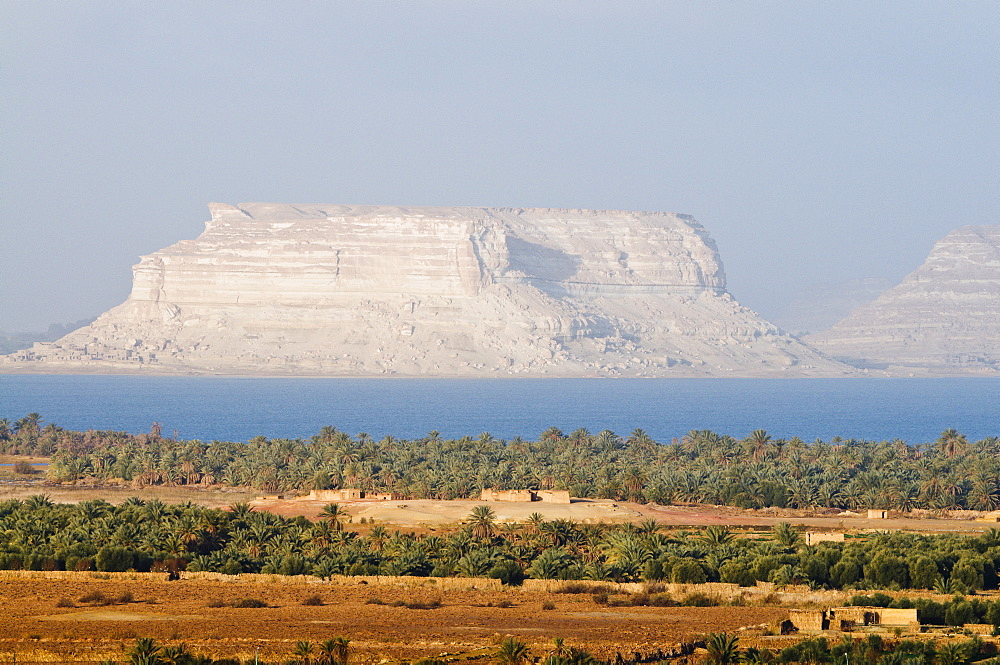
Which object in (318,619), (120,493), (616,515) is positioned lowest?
(318,619)

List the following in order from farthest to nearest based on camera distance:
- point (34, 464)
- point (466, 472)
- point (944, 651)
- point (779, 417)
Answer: point (779, 417)
point (34, 464)
point (466, 472)
point (944, 651)

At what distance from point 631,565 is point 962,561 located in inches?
402

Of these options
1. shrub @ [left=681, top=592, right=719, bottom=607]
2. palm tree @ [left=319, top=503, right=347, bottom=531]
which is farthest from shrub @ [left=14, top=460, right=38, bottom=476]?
shrub @ [left=681, top=592, right=719, bottom=607]

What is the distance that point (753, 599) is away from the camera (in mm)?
45031

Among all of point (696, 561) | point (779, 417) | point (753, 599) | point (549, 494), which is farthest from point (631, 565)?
point (779, 417)

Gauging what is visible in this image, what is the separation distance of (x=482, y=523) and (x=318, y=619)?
756 inches

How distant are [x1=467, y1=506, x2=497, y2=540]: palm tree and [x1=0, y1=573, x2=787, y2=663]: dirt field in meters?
11.6

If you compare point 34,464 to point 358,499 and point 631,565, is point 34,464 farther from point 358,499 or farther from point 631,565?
point 631,565

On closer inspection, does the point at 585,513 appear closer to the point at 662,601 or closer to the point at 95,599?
the point at 662,601

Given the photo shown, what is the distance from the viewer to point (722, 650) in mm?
34312

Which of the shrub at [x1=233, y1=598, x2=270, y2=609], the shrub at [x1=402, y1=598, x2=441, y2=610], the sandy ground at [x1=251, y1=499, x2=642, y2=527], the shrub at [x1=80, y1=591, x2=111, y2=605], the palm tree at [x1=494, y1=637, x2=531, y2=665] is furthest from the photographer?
the sandy ground at [x1=251, y1=499, x2=642, y2=527]

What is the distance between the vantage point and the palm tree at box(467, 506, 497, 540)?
58.8 meters

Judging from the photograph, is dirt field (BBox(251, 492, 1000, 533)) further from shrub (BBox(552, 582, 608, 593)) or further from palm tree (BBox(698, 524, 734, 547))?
shrub (BBox(552, 582, 608, 593))

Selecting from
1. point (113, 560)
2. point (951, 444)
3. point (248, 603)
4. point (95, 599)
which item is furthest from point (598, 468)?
point (95, 599)
